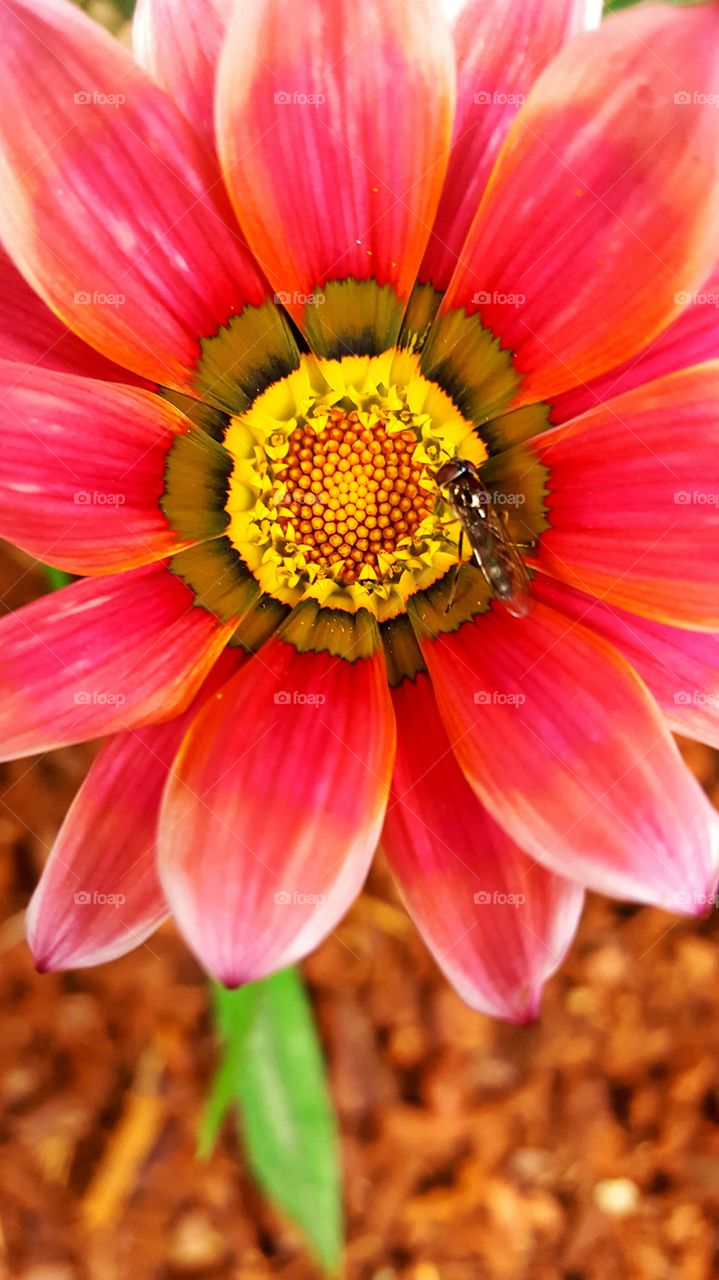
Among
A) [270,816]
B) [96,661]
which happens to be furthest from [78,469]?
[270,816]

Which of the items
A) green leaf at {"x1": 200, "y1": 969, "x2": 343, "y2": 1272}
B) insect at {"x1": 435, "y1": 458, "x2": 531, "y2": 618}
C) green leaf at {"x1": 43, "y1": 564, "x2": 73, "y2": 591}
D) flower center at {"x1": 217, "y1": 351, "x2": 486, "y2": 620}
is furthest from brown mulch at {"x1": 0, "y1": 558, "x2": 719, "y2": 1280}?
insect at {"x1": 435, "y1": 458, "x2": 531, "y2": 618}

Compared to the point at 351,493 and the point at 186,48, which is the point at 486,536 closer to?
the point at 351,493

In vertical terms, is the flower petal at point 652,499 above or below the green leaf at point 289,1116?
above

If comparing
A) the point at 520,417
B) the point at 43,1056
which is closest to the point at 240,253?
the point at 520,417

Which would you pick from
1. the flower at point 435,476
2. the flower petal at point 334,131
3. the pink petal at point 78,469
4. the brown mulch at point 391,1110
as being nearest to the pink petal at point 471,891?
the flower at point 435,476

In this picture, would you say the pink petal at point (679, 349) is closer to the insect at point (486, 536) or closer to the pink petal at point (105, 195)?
the insect at point (486, 536)

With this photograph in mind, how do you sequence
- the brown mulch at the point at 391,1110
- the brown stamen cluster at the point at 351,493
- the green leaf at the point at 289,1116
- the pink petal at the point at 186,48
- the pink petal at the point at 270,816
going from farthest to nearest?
the brown mulch at the point at 391,1110
the green leaf at the point at 289,1116
the brown stamen cluster at the point at 351,493
the pink petal at the point at 186,48
the pink petal at the point at 270,816

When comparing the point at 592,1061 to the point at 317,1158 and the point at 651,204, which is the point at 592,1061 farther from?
the point at 651,204
